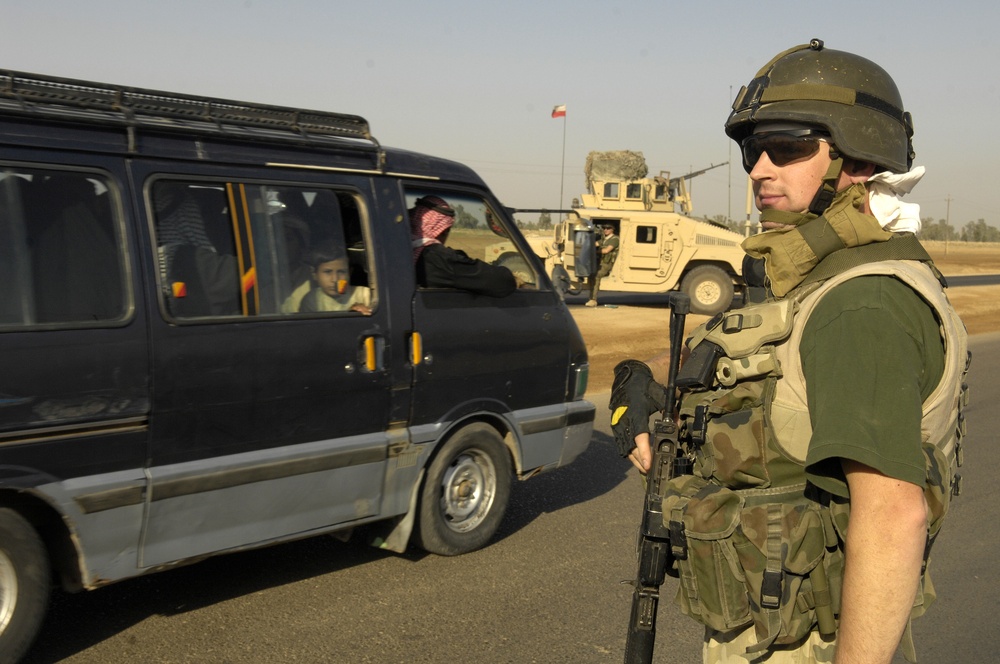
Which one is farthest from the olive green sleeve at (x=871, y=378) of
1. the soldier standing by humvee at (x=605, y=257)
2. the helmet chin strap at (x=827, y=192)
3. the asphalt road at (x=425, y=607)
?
the soldier standing by humvee at (x=605, y=257)

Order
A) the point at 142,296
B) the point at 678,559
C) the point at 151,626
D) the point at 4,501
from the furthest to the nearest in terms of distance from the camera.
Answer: the point at 151,626 < the point at 142,296 < the point at 4,501 < the point at 678,559

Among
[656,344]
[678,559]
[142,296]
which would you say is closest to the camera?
[678,559]

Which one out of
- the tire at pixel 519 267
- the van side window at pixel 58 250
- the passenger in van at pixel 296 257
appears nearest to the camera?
the van side window at pixel 58 250

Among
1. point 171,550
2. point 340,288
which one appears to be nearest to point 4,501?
point 171,550

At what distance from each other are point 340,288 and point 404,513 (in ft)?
3.84

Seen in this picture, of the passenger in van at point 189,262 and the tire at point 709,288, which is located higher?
the passenger in van at point 189,262

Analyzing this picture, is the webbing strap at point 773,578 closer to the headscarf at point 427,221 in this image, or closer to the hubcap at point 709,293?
the headscarf at point 427,221

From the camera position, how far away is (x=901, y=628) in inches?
68.9

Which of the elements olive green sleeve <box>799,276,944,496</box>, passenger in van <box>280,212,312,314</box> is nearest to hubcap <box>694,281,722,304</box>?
passenger in van <box>280,212,312,314</box>

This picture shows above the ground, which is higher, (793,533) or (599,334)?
(793,533)

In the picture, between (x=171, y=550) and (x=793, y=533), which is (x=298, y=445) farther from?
(x=793, y=533)

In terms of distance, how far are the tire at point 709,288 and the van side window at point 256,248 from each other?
15994 millimetres

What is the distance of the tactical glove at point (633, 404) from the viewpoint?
2395 mm

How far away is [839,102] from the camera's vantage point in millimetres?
2119
